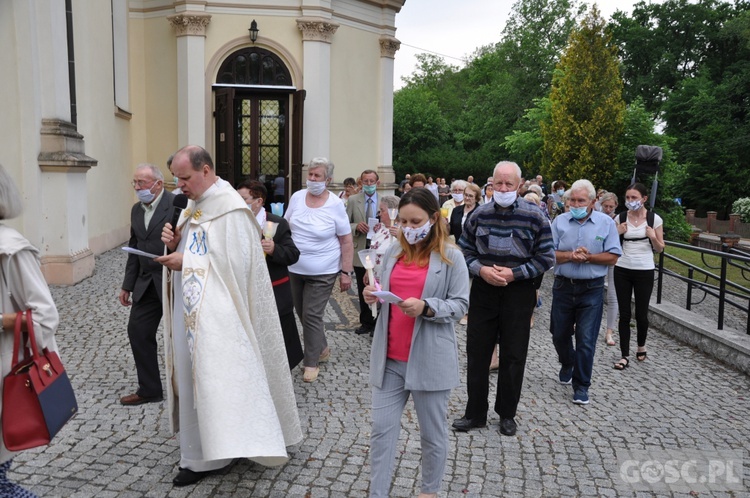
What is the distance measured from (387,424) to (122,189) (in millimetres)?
12913

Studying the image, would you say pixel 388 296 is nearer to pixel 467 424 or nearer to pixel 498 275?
pixel 498 275

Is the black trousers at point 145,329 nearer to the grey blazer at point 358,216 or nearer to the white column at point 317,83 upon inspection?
the grey blazer at point 358,216

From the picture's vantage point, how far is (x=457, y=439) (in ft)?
16.6

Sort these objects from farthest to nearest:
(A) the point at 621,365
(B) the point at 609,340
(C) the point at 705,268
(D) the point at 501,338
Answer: (C) the point at 705,268
(B) the point at 609,340
(A) the point at 621,365
(D) the point at 501,338

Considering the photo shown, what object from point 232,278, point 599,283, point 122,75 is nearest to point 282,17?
point 122,75

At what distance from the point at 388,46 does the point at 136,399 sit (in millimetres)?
14221

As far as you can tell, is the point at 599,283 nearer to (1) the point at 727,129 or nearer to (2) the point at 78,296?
(2) the point at 78,296

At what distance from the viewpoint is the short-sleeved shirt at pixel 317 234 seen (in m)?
6.45

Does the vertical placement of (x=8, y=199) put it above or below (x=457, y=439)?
above

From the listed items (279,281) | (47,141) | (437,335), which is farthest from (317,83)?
(437,335)

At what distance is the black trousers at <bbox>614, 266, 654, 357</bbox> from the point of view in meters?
7.30

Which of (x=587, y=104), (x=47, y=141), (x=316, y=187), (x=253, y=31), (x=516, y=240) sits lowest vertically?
(x=516, y=240)

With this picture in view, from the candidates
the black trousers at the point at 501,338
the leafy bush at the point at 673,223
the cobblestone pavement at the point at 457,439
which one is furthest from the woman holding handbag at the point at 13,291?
the leafy bush at the point at 673,223

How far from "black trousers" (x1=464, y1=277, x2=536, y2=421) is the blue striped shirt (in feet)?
0.53
